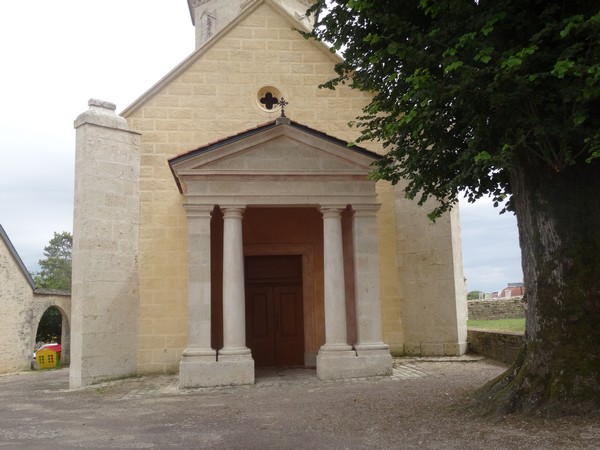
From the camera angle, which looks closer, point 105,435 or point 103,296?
point 105,435

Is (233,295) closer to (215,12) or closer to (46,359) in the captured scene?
(46,359)

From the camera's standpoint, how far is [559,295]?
6062 millimetres

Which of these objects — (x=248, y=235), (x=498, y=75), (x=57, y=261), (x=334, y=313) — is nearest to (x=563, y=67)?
(x=498, y=75)

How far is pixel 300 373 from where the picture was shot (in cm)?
1126

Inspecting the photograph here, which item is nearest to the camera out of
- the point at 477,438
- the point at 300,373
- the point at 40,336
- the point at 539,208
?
the point at 477,438

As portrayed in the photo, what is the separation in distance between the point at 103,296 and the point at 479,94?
9411 mm

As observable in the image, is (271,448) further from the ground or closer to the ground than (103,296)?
closer to the ground

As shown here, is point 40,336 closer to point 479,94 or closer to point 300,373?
point 300,373

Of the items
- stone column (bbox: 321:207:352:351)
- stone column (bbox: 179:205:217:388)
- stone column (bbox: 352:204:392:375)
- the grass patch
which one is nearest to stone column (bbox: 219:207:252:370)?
stone column (bbox: 179:205:217:388)

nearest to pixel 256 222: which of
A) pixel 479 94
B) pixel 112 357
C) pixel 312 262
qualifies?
pixel 312 262

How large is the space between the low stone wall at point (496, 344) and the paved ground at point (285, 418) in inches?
27.4

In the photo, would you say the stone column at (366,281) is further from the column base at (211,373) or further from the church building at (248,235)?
the column base at (211,373)

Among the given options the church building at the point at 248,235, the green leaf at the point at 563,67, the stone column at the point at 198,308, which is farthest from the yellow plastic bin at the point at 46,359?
the green leaf at the point at 563,67

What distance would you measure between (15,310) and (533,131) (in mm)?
17685
